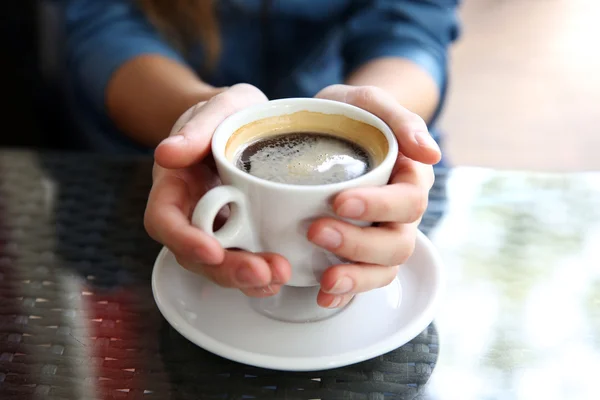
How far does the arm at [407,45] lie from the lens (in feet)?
3.03

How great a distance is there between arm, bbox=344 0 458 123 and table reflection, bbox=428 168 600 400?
7.6 inches

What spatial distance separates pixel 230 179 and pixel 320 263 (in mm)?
98

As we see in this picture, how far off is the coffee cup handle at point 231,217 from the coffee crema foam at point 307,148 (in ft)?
0.16

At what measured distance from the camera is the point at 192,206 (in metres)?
0.58

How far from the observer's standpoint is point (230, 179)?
19.2 inches

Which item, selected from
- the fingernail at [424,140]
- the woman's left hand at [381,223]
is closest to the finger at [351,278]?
the woman's left hand at [381,223]

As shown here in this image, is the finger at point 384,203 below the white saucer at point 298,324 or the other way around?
the other way around

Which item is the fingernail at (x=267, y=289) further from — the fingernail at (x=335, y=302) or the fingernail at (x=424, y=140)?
the fingernail at (x=424, y=140)

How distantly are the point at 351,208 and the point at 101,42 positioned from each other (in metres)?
0.71

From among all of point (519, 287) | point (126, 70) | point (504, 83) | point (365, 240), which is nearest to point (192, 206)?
point (365, 240)

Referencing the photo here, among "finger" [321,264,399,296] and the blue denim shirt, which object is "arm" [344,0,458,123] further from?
"finger" [321,264,399,296]

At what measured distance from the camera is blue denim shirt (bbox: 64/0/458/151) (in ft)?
3.31

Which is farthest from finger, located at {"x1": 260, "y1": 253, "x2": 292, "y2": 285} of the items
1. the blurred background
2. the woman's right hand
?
the blurred background

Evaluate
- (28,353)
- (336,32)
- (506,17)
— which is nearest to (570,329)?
(28,353)
